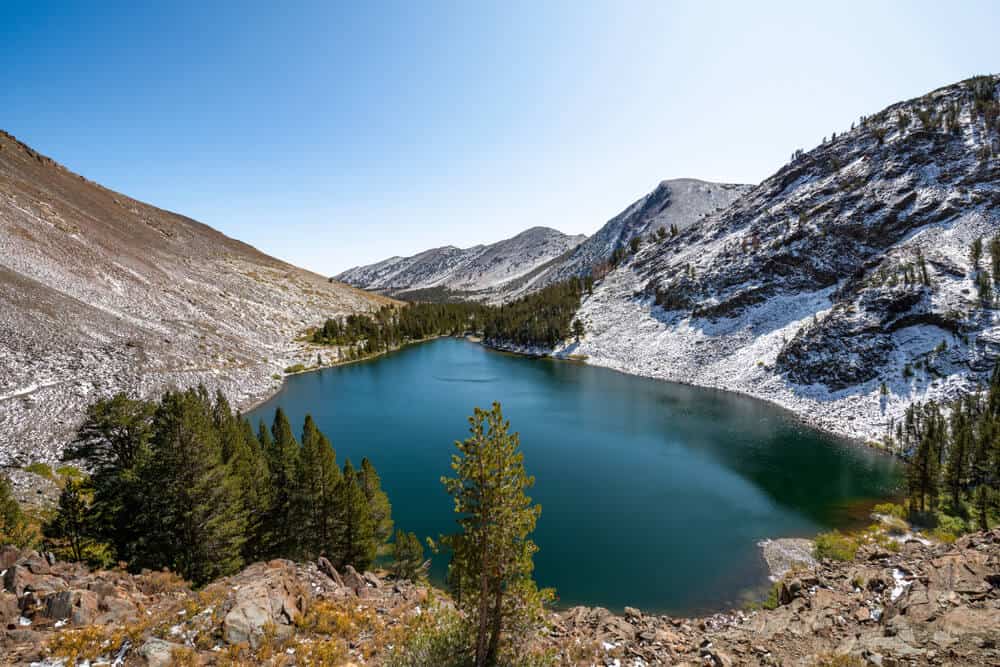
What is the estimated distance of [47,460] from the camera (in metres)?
38.3

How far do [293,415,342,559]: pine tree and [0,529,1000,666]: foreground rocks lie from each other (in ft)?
29.7

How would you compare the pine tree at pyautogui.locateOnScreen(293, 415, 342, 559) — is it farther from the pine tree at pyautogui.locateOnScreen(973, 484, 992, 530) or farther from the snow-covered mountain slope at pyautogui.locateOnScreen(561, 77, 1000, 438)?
the snow-covered mountain slope at pyautogui.locateOnScreen(561, 77, 1000, 438)

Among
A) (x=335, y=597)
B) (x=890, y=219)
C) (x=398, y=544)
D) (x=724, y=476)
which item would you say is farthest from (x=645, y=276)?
(x=335, y=597)

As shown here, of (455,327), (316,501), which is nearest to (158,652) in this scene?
(316,501)

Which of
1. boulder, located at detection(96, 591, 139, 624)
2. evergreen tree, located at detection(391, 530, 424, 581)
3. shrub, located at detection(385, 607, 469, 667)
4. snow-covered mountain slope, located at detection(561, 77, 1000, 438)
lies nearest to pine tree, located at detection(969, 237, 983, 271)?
snow-covered mountain slope, located at detection(561, 77, 1000, 438)

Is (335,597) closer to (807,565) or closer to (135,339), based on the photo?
(807,565)

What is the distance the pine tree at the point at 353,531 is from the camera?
28.9m

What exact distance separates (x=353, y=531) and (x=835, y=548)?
35785mm

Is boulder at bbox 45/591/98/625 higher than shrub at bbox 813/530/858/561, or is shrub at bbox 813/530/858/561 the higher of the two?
boulder at bbox 45/591/98/625

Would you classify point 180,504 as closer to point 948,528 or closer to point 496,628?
point 496,628

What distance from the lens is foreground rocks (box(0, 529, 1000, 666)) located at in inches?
475

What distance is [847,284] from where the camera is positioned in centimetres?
9169

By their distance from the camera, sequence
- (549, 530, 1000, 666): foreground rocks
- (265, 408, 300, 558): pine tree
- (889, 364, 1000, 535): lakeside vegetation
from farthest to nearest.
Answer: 1. (889, 364, 1000, 535): lakeside vegetation
2. (265, 408, 300, 558): pine tree
3. (549, 530, 1000, 666): foreground rocks

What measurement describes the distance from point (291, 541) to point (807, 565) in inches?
1500
